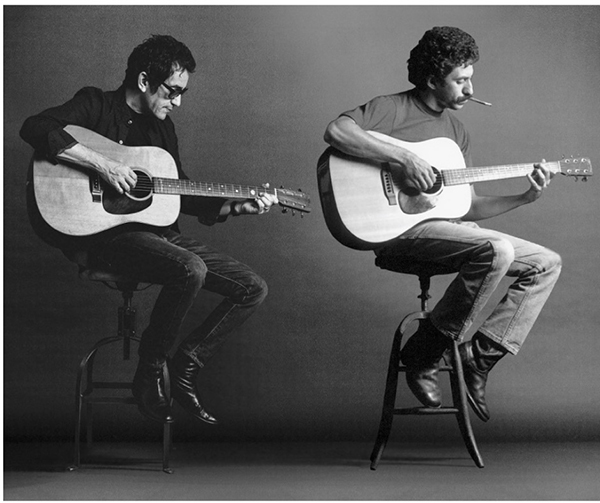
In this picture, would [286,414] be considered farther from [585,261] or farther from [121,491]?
[585,261]

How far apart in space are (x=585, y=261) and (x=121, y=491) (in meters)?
2.07

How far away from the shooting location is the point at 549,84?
363 cm

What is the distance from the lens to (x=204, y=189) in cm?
340

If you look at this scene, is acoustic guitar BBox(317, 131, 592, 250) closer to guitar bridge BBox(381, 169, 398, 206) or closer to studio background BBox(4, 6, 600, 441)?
guitar bridge BBox(381, 169, 398, 206)

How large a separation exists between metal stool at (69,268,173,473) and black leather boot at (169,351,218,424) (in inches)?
3.6

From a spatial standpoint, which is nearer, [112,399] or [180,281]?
[112,399]

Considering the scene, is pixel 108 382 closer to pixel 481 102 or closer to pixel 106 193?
pixel 106 193

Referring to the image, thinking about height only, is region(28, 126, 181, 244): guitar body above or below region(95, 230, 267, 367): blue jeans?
above

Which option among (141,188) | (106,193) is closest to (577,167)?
(141,188)

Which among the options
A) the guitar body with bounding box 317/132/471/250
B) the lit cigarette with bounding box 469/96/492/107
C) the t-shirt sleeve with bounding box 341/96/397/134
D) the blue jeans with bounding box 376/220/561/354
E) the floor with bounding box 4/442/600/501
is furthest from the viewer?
the lit cigarette with bounding box 469/96/492/107

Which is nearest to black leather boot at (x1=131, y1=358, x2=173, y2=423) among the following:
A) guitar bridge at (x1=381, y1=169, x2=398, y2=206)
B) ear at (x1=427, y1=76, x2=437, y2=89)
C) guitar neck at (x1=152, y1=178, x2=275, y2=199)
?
guitar neck at (x1=152, y1=178, x2=275, y2=199)

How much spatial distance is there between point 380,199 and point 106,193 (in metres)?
1.05

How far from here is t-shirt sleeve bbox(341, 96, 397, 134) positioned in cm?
333

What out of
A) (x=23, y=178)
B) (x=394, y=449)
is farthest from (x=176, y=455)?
(x=23, y=178)
